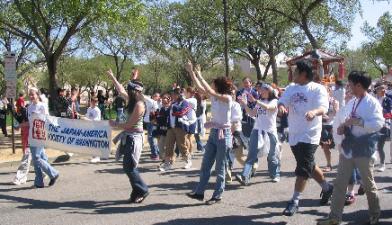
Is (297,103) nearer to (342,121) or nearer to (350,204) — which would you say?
(342,121)

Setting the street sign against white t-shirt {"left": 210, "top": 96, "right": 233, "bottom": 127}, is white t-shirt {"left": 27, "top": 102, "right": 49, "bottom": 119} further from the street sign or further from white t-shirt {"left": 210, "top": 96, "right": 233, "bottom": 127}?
the street sign

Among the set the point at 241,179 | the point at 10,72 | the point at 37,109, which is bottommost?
the point at 241,179

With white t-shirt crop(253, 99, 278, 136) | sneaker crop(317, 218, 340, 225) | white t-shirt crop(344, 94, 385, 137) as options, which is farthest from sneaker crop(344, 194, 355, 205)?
white t-shirt crop(253, 99, 278, 136)

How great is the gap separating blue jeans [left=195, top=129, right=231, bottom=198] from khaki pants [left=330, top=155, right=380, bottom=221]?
184cm

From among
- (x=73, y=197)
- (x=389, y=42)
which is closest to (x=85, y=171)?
(x=73, y=197)

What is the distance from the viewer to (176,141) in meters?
11.0

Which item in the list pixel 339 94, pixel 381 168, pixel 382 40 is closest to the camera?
pixel 339 94

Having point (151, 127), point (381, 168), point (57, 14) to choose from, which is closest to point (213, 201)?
point (381, 168)

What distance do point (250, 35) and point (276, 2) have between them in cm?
683

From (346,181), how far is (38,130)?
19.2 ft

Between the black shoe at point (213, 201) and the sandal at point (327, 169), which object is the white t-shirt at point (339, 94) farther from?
the black shoe at point (213, 201)

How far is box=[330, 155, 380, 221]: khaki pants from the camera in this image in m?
5.87

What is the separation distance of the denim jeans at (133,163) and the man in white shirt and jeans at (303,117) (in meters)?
2.24

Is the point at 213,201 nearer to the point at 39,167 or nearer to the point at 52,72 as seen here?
the point at 39,167
